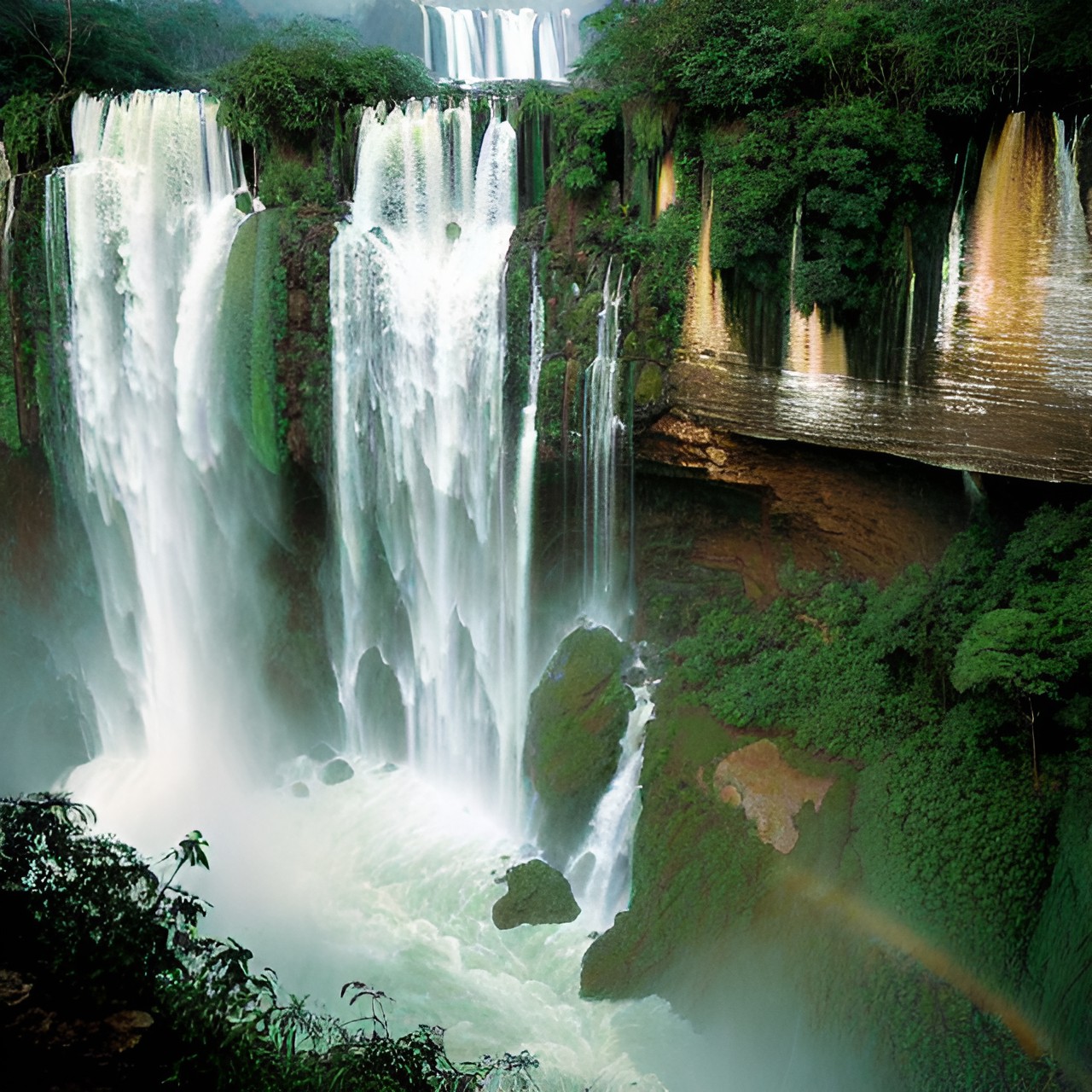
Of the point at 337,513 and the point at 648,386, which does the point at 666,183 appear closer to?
the point at 648,386

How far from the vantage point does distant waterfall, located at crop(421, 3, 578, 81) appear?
17.0m

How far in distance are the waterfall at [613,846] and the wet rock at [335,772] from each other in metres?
3.73

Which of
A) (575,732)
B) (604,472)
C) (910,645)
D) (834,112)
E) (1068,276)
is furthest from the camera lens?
(604,472)

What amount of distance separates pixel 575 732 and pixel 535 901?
1.86 m

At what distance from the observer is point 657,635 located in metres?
11.6

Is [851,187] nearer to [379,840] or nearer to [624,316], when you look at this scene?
[624,316]

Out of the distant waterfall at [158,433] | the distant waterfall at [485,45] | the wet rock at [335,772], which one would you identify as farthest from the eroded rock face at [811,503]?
the distant waterfall at [485,45]

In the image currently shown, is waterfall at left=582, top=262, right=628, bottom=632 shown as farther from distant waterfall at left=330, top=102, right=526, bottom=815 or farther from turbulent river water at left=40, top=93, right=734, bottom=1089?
distant waterfall at left=330, top=102, right=526, bottom=815

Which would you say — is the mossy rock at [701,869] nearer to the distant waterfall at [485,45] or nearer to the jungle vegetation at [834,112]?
the jungle vegetation at [834,112]

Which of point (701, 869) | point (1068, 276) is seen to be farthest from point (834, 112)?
point (701, 869)

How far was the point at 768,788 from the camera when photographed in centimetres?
931

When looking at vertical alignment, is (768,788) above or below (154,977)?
below

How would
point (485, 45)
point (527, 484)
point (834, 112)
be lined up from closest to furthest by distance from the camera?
point (834, 112) < point (527, 484) < point (485, 45)

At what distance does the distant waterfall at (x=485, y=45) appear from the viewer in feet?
55.7
